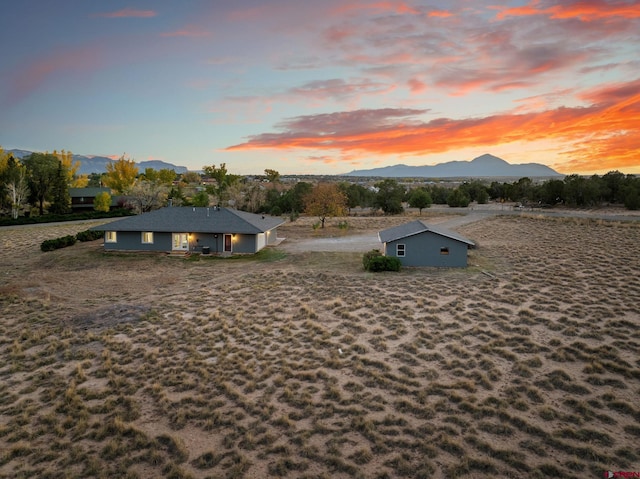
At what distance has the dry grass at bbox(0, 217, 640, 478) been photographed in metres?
9.24

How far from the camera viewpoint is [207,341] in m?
16.2

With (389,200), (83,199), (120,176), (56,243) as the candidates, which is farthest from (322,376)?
(120,176)

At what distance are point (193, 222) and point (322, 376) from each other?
27676 millimetres

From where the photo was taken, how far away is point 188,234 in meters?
36.4

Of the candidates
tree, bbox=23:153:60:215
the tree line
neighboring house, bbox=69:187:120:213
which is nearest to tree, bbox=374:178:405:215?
the tree line

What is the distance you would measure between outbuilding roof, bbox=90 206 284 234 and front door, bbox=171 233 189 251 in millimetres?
869

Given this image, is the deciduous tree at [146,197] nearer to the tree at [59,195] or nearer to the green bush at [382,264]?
the tree at [59,195]

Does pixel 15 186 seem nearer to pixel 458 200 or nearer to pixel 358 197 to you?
pixel 358 197

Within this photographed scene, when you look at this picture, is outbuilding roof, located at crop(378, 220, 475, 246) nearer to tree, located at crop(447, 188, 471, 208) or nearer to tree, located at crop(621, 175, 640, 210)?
tree, located at crop(621, 175, 640, 210)

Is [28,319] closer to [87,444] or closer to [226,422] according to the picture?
[87,444]

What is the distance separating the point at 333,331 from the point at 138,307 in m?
11.3

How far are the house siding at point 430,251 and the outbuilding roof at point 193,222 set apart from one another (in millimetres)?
13613

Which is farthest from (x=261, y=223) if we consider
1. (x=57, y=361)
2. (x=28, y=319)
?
(x=57, y=361)

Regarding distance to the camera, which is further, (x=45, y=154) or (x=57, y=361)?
(x=45, y=154)
